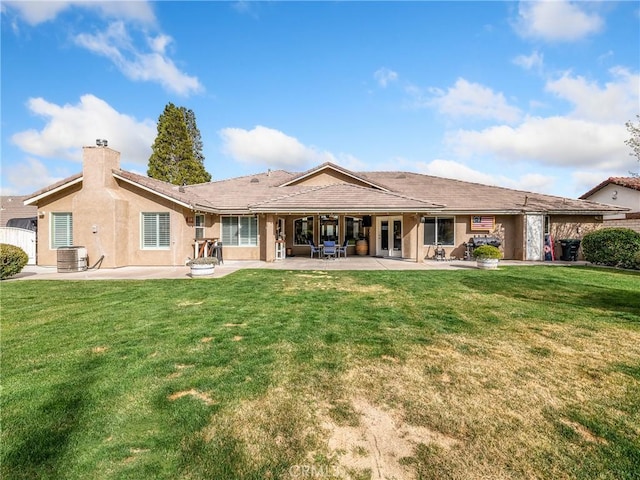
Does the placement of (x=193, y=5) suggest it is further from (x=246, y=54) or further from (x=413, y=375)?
(x=413, y=375)

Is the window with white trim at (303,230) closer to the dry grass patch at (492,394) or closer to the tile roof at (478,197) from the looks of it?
the tile roof at (478,197)

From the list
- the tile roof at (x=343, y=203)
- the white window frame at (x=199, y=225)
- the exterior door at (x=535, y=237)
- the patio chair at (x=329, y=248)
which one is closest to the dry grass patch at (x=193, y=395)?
the tile roof at (x=343, y=203)

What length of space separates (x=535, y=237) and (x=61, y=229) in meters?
24.5

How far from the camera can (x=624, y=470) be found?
7.56 feet

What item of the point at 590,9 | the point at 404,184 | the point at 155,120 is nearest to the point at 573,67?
the point at 590,9

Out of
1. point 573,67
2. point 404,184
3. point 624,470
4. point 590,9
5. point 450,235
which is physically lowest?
point 624,470

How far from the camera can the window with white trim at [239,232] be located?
18031 mm

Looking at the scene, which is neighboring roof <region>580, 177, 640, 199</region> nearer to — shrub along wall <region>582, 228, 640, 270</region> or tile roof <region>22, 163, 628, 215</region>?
tile roof <region>22, 163, 628, 215</region>

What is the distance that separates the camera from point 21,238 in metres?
16.2

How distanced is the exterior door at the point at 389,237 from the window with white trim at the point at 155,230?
1174 centimetres

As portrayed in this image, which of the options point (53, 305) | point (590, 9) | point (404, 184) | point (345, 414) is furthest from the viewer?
point (404, 184)

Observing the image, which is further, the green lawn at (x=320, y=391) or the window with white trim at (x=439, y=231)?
the window with white trim at (x=439, y=231)

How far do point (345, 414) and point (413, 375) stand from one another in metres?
1.21
